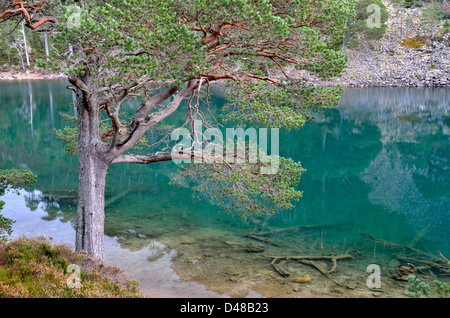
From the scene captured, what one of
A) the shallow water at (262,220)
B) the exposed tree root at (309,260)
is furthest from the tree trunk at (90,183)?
the exposed tree root at (309,260)

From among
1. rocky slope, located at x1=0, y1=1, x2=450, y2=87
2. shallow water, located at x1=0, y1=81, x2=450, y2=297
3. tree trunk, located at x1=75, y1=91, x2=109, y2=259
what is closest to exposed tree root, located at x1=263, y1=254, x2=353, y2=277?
shallow water, located at x1=0, y1=81, x2=450, y2=297

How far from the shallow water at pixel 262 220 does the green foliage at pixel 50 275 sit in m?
2.52

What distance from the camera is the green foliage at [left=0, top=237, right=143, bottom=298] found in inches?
209

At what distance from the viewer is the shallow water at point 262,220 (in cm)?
1022

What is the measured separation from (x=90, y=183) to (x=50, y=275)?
2712 mm

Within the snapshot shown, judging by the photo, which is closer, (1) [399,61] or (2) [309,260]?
(2) [309,260]

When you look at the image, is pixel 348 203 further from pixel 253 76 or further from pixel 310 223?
pixel 253 76

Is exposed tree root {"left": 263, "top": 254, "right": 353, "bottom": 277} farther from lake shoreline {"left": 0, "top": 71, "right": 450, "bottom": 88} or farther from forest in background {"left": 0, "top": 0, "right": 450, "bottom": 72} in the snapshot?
forest in background {"left": 0, "top": 0, "right": 450, "bottom": 72}

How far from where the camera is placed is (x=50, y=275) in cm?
587

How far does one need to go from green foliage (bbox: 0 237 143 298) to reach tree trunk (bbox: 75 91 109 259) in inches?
39.9

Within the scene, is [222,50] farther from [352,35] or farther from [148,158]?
[352,35]

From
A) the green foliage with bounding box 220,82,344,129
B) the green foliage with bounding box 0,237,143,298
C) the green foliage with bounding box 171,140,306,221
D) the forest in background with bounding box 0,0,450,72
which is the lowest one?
the green foliage with bounding box 0,237,143,298

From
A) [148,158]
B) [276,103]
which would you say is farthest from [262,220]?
[148,158]

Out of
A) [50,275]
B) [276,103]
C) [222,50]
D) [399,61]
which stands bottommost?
[50,275]
